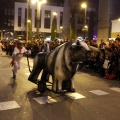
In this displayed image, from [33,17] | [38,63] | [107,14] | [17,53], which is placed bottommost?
[38,63]

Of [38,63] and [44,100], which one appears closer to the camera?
[44,100]

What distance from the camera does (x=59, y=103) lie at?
7371 mm

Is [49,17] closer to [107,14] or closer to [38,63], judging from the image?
[107,14]

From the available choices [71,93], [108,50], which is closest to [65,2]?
[108,50]

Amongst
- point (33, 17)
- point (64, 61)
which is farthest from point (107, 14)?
point (33, 17)

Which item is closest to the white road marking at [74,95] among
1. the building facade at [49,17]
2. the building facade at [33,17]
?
the building facade at [49,17]

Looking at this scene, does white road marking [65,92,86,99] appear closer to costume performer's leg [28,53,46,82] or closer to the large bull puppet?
the large bull puppet

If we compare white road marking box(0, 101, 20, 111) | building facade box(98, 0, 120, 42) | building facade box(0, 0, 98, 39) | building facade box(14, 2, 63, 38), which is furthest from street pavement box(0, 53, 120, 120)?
building facade box(14, 2, 63, 38)

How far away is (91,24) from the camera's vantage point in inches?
1725

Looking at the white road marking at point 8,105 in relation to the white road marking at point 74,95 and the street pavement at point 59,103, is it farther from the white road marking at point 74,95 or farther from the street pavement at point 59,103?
the white road marking at point 74,95

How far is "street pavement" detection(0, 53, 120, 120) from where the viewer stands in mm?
6234

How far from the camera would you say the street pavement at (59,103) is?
6.23m

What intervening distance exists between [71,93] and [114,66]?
4878 millimetres

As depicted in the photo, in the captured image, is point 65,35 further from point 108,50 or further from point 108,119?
point 108,119
